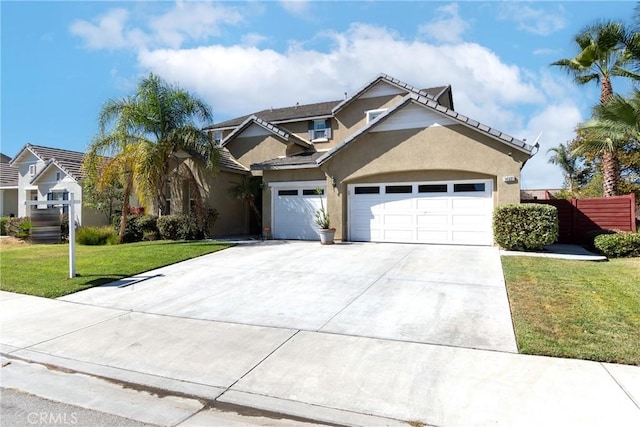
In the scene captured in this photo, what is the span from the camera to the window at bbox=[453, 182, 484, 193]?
14070 millimetres

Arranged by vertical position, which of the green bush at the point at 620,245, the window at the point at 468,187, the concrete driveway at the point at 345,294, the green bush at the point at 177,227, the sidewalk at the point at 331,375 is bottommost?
the sidewalk at the point at 331,375

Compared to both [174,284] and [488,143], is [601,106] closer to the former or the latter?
[488,143]

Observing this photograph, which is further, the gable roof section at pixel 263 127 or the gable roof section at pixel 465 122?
the gable roof section at pixel 263 127

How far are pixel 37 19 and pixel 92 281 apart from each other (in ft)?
23.9

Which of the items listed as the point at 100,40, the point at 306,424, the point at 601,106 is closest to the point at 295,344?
the point at 306,424

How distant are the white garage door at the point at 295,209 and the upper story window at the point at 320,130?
6146mm

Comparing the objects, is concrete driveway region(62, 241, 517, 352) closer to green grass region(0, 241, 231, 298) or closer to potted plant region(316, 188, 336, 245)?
green grass region(0, 241, 231, 298)

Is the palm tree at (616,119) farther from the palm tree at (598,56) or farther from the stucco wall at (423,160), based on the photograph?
the palm tree at (598,56)

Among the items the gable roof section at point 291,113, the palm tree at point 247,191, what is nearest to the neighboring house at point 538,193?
the gable roof section at point 291,113

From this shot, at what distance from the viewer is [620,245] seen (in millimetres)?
12148

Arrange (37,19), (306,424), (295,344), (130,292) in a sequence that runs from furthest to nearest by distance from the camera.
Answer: (37,19) → (130,292) → (295,344) → (306,424)

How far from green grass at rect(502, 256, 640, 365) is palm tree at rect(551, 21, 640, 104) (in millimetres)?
10452

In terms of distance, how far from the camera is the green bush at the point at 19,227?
2038 cm

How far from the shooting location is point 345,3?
12.1 metres
